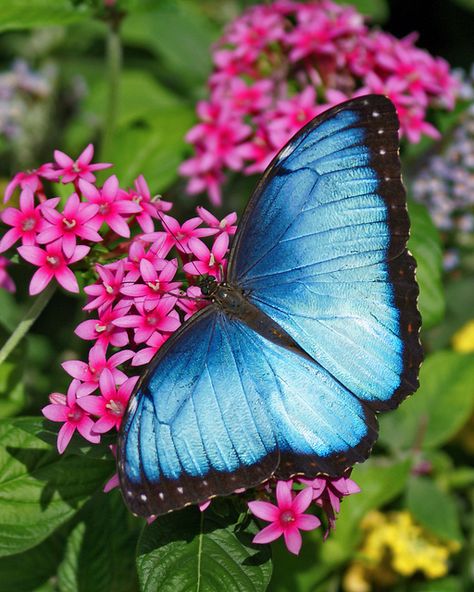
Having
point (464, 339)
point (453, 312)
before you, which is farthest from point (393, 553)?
point (453, 312)

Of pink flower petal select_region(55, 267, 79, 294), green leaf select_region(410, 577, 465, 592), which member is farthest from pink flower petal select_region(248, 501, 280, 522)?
green leaf select_region(410, 577, 465, 592)

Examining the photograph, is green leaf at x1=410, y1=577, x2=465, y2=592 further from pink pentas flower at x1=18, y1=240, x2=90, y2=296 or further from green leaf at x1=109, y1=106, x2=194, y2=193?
pink pentas flower at x1=18, y1=240, x2=90, y2=296

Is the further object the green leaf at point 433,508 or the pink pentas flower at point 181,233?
the green leaf at point 433,508

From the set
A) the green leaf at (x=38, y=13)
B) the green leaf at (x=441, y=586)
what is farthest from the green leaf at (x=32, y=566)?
the green leaf at (x=38, y=13)

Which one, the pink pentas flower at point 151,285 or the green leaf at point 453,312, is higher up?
the pink pentas flower at point 151,285

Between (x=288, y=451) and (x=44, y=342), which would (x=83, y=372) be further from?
(x=44, y=342)

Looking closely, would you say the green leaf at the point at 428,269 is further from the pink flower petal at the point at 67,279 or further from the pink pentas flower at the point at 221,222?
the pink flower petal at the point at 67,279

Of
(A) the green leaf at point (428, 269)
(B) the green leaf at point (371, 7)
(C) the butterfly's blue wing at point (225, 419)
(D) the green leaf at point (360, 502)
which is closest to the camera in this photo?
(C) the butterfly's blue wing at point (225, 419)

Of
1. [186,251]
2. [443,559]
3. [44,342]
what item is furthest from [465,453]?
[186,251]
